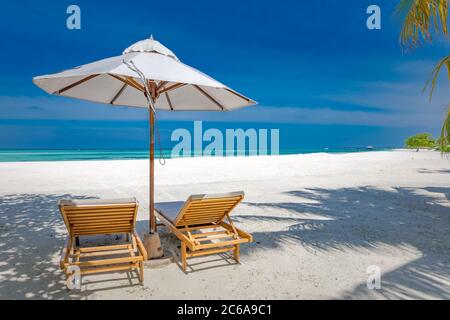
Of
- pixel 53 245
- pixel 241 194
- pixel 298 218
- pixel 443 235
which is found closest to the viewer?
pixel 241 194

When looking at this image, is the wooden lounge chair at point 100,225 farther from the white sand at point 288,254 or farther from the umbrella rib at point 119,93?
the umbrella rib at point 119,93

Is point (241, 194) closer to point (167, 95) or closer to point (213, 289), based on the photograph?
point (213, 289)

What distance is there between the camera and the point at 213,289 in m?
3.31

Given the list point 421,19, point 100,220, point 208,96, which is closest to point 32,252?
point 100,220

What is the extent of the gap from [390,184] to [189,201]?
33.1ft

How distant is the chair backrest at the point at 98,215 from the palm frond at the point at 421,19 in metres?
6.11

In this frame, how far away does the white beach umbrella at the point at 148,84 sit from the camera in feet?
10.1

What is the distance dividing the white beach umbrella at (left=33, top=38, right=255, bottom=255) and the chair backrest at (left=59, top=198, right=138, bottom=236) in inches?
17.3

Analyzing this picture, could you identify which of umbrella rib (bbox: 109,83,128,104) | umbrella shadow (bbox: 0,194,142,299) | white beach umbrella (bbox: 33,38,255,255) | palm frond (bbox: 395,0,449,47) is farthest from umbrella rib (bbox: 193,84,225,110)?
palm frond (bbox: 395,0,449,47)

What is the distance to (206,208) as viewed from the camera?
3.96 metres

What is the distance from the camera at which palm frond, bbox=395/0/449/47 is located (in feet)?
18.1

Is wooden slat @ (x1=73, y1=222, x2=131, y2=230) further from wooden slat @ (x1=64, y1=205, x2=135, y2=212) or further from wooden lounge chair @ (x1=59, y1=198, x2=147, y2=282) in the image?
wooden slat @ (x1=64, y1=205, x2=135, y2=212)

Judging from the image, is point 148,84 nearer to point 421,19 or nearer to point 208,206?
point 208,206

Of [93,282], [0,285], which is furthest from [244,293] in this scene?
[0,285]
